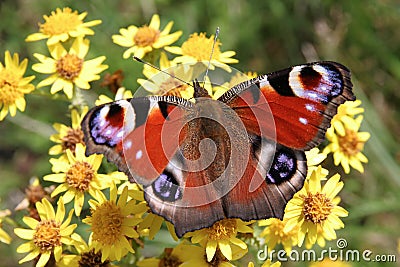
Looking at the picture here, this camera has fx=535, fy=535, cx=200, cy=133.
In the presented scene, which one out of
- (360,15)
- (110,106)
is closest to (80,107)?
(110,106)

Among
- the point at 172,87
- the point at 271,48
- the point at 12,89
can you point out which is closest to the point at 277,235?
the point at 172,87

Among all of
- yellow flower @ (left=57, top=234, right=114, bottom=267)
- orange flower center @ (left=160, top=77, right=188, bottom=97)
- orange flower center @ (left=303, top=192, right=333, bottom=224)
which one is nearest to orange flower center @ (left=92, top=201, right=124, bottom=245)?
yellow flower @ (left=57, top=234, right=114, bottom=267)

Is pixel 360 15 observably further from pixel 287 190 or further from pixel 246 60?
pixel 287 190

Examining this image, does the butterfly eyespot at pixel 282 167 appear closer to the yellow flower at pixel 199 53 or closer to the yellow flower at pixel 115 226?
the yellow flower at pixel 115 226

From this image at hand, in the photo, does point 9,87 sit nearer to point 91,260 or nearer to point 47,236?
point 47,236

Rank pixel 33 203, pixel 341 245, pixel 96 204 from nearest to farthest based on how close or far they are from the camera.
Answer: pixel 96 204, pixel 33 203, pixel 341 245

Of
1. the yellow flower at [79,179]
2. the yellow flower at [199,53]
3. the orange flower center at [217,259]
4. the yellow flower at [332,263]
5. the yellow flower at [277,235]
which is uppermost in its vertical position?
the yellow flower at [199,53]

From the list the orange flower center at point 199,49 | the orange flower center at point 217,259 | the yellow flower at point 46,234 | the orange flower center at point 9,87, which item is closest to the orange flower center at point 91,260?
the yellow flower at point 46,234
